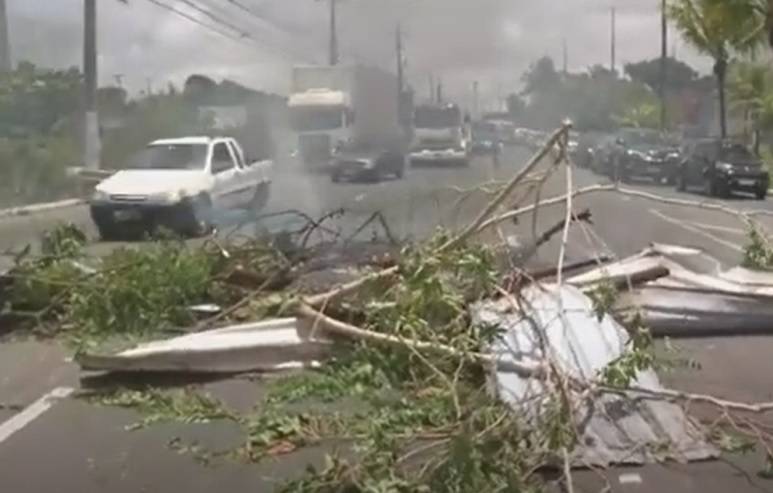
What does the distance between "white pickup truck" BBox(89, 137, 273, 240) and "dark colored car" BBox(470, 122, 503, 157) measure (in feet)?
10.3

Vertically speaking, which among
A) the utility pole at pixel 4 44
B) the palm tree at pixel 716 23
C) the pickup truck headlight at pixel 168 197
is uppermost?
the palm tree at pixel 716 23

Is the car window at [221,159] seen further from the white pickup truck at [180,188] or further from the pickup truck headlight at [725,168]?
the pickup truck headlight at [725,168]

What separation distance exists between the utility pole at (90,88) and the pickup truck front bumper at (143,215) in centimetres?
236

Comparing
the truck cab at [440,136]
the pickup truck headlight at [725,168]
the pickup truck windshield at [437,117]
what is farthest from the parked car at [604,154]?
the pickup truck headlight at [725,168]

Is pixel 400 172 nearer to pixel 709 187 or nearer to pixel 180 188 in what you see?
pixel 180 188

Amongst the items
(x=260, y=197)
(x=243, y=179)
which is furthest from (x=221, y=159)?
(x=260, y=197)

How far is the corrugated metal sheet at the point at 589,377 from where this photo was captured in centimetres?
702

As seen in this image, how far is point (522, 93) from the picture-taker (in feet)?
68.7

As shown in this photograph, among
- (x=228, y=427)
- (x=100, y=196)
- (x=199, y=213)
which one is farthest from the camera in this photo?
(x=100, y=196)

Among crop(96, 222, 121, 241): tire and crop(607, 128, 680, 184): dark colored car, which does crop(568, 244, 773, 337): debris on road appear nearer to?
crop(96, 222, 121, 241): tire

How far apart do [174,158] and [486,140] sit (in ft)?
17.3

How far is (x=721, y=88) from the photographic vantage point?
42281mm

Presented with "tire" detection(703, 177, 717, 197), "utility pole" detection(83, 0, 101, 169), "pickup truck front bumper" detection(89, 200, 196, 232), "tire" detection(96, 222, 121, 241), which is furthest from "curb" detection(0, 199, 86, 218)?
"tire" detection(703, 177, 717, 197)

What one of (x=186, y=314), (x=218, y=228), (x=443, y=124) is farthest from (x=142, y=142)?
(x=186, y=314)
